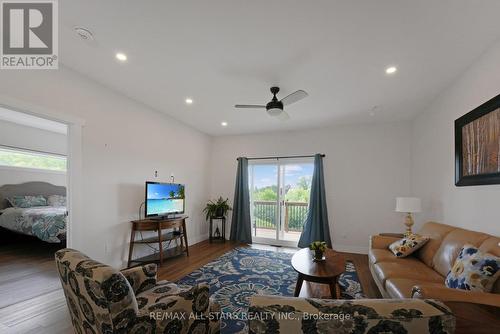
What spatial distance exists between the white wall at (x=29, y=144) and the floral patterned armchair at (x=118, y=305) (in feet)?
19.5

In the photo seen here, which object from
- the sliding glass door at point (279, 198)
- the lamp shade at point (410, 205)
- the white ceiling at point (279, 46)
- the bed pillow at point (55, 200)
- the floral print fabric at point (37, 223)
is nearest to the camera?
the white ceiling at point (279, 46)

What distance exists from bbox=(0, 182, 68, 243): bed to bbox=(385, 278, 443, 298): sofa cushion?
4.67m

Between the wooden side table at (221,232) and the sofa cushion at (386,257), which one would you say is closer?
the sofa cushion at (386,257)

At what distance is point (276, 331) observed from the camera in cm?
72

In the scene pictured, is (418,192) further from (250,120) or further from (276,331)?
(276,331)

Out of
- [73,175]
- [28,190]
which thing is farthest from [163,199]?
[28,190]

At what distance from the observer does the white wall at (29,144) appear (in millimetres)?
5141

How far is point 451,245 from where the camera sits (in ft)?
7.34

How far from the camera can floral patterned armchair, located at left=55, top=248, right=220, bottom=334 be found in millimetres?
1142

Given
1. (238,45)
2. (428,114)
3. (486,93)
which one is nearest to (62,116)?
(238,45)

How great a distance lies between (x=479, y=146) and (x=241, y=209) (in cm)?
415

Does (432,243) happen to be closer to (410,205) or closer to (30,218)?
(410,205)

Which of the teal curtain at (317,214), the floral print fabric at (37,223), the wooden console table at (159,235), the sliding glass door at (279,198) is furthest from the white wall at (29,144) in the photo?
the teal curtain at (317,214)

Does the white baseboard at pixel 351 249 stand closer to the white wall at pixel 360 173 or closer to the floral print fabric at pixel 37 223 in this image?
the white wall at pixel 360 173
